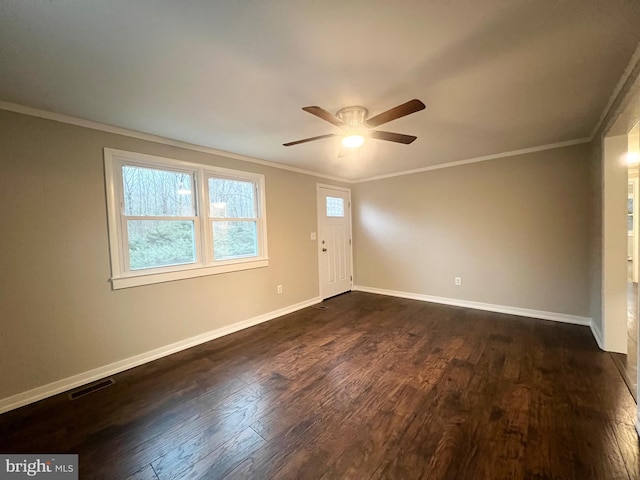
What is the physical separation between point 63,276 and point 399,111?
3043mm

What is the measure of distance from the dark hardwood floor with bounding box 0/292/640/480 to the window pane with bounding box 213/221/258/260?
1157 millimetres

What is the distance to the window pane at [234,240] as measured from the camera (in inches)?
133

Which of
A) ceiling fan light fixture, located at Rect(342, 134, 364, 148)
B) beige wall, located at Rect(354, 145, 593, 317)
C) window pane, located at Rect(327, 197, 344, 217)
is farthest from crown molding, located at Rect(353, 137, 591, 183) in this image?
ceiling fan light fixture, located at Rect(342, 134, 364, 148)

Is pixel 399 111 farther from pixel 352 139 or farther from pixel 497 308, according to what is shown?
pixel 497 308

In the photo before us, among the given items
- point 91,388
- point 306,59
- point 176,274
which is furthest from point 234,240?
point 306,59

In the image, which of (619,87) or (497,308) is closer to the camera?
(619,87)

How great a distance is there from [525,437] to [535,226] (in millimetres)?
2946

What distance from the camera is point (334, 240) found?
16.7ft

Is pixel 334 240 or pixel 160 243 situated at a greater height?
pixel 160 243

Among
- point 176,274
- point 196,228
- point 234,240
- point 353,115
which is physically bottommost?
point 176,274

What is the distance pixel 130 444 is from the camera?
166 centimetres

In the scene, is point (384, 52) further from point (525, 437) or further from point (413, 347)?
point (413, 347)

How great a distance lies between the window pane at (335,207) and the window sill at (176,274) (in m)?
1.80

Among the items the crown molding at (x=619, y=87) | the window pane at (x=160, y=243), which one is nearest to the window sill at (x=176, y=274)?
the window pane at (x=160, y=243)
